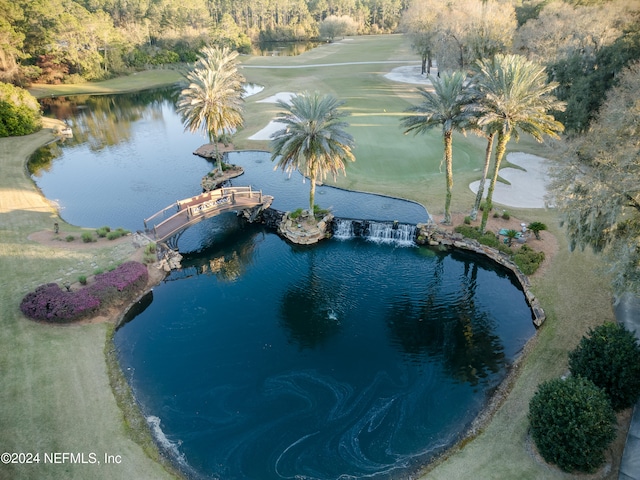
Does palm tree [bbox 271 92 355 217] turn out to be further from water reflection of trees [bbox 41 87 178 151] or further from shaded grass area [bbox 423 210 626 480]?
water reflection of trees [bbox 41 87 178 151]

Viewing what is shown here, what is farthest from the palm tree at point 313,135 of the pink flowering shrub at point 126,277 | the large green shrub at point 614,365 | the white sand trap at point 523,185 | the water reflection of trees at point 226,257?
the large green shrub at point 614,365

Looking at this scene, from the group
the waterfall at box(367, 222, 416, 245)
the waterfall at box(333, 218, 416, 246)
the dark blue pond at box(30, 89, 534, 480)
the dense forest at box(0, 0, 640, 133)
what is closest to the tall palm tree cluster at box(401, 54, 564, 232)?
the waterfall at box(367, 222, 416, 245)

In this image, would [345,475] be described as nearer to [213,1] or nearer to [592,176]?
[592,176]

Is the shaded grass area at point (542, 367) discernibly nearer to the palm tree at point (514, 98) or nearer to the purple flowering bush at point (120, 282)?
the palm tree at point (514, 98)

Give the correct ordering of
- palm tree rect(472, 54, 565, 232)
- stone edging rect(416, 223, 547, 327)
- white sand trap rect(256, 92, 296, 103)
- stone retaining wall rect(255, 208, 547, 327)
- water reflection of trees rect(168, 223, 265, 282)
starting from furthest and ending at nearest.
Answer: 1. white sand trap rect(256, 92, 296, 103)
2. water reflection of trees rect(168, 223, 265, 282)
3. stone retaining wall rect(255, 208, 547, 327)
4. stone edging rect(416, 223, 547, 327)
5. palm tree rect(472, 54, 565, 232)

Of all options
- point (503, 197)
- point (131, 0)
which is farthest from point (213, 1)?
point (503, 197)

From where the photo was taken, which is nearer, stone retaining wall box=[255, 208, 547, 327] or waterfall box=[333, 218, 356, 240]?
stone retaining wall box=[255, 208, 547, 327]

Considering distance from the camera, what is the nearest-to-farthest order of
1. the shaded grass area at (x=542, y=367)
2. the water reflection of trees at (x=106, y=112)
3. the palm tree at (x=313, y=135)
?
the shaded grass area at (x=542, y=367), the palm tree at (x=313, y=135), the water reflection of trees at (x=106, y=112)
